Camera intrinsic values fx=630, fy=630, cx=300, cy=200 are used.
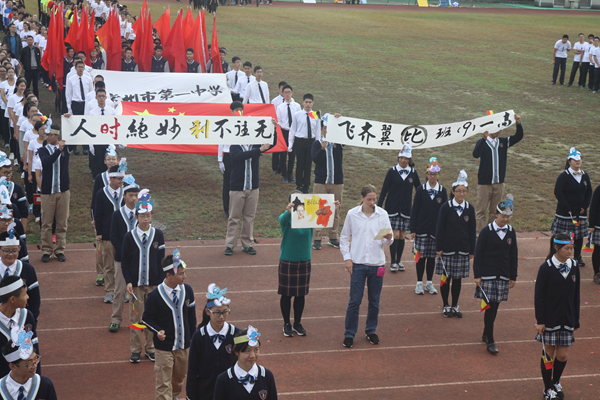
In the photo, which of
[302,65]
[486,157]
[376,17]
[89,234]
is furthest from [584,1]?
[89,234]

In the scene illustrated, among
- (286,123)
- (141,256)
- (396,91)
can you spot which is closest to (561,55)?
(396,91)

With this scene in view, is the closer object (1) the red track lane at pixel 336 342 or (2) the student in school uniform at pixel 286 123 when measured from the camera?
(1) the red track lane at pixel 336 342

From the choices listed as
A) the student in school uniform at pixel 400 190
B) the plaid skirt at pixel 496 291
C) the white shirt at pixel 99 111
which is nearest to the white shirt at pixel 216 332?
the plaid skirt at pixel 496 291

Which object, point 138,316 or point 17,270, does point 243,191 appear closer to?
point 138,316

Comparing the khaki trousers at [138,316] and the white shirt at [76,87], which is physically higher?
the white shirt at [76,87]

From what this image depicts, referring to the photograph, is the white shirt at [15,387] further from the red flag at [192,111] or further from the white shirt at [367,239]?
the red flag at [192,111]

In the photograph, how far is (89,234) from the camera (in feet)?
39.1

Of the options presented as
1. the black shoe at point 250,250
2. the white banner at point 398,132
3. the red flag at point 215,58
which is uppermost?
the red flag at point 215,58

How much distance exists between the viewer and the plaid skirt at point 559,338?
695cm

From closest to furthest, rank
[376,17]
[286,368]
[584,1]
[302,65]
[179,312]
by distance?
[179,312] → [286,368] → [302,65] → [376,17] → [584,1]

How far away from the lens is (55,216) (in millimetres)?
10594

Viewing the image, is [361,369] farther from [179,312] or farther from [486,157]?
[486,157]

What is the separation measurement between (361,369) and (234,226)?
4.35 m

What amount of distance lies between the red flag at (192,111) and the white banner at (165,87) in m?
1.40
